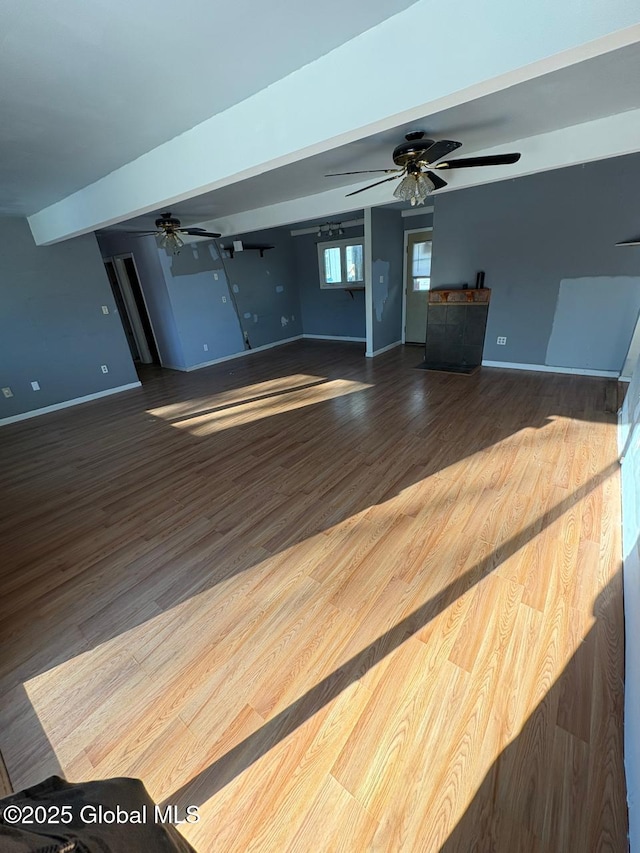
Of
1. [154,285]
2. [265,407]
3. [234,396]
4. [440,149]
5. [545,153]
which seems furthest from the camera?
[154,285]

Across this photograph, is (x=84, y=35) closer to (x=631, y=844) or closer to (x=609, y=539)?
(x=631, y=844)

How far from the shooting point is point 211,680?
1327mm

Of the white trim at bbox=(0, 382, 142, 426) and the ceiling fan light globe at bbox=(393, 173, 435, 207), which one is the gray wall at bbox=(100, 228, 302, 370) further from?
the ceiling fan light globe at bbox=(393, 173, 435, 207)

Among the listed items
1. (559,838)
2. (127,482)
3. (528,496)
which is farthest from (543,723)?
(127,482)

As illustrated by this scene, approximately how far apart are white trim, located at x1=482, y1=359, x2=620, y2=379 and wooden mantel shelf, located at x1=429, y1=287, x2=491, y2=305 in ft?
2.95

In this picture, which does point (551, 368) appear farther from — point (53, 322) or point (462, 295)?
point (53, 322)

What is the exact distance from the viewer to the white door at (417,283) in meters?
6.06

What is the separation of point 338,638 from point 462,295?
482cm

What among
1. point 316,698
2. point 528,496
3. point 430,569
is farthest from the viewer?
point 528,496

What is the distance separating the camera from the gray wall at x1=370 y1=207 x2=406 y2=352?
5392mm

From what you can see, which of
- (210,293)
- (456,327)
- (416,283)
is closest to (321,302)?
(416,283)

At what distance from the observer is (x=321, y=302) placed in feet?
25.2

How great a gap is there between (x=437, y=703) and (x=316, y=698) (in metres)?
0.44

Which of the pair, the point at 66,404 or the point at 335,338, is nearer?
the point at 66,404
